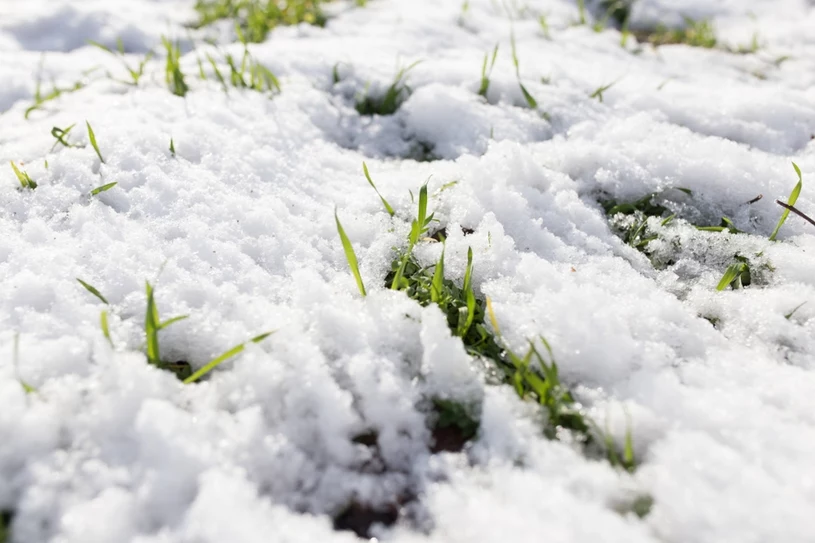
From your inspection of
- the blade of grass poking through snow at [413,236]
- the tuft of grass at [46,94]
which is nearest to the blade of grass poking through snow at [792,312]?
the blade of grass poking through snow at [413,236]

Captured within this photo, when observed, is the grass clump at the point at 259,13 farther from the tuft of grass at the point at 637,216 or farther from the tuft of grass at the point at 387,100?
the tuft of grass at the point at 637,216

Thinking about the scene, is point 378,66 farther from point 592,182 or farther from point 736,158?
point 736,158

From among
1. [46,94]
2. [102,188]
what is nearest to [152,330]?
[102,188]

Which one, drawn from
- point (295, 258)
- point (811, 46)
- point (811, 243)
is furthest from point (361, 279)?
point (811, 46)

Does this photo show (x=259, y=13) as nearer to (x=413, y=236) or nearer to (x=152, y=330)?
(x=413, y=236)

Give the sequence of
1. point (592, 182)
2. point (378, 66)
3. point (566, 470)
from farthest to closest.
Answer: point (378, 66), point (592, 182), point (566, 470)
